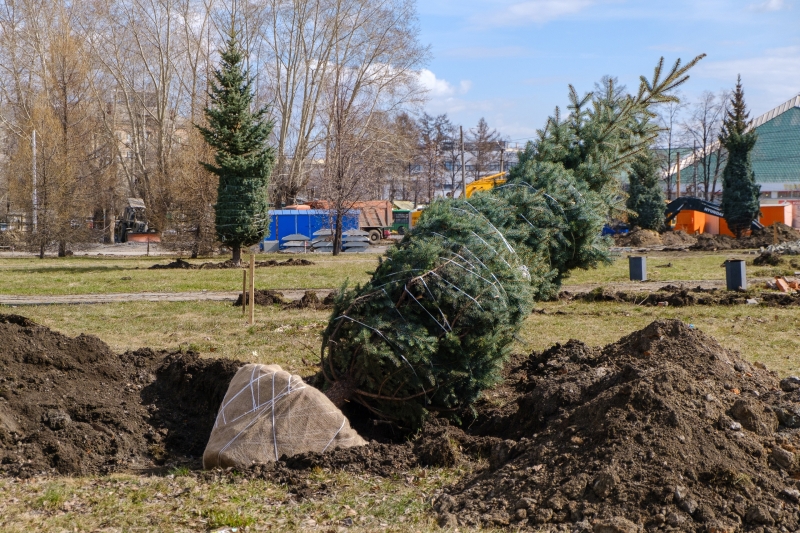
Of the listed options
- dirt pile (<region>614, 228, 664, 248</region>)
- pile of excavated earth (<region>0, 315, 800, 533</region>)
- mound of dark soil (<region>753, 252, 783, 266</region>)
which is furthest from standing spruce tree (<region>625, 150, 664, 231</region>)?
pile of excavated earth (<region>0, 315, 800, 533</region>)

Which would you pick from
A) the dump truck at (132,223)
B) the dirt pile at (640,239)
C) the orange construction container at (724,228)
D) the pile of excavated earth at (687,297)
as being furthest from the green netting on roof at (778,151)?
the pile of excavated earth at (687,297)

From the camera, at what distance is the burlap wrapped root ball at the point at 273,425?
5.51 metres

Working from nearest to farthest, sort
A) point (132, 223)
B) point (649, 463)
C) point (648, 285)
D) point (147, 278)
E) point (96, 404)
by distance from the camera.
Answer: point (649, 463)
point (96, 404)
point (648, 285)
point (147, 278)
point (132, 223)

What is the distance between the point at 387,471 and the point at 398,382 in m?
1.06

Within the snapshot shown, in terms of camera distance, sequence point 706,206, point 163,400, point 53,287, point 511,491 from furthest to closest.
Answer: point 706,206 < point 53,287 < point 163,400 < point 511,491

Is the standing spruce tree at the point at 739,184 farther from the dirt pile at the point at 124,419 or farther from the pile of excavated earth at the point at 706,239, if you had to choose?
the dirt pile at the point at 124,419

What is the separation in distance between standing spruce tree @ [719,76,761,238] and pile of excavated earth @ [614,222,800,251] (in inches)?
56.0

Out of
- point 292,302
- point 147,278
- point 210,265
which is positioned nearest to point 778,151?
point 210,265

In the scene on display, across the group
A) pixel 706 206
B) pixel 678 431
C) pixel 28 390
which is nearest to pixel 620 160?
pixel 678 431

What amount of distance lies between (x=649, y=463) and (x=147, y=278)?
17.8 m

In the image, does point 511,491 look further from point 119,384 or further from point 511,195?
point 511,195

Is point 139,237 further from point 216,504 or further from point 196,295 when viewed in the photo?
point 216,504

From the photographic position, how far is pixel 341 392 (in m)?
6.33

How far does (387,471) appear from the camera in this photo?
5262 millimetres
